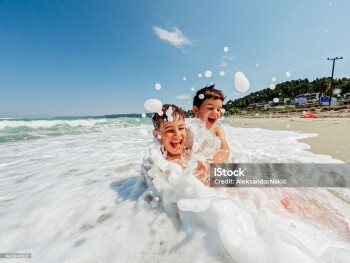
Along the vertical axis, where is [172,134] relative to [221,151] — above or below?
above

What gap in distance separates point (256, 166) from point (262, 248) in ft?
7.78

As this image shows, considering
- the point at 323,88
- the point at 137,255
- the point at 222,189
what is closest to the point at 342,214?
the point at 222,189

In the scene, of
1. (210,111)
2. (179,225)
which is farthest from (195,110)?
(179,225)

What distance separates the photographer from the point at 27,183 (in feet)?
11.7

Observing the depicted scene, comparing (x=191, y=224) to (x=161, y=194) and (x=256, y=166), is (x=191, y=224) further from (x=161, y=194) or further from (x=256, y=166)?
(x=256, y=166)

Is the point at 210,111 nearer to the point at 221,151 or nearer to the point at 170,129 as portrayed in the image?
the point at 221,151

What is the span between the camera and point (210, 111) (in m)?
3.51

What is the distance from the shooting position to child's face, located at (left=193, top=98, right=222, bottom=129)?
3.47m

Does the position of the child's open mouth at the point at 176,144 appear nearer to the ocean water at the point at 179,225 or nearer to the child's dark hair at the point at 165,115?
the child's dark hair at the point at 165,115

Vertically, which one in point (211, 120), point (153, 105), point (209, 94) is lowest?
point (211, 120)

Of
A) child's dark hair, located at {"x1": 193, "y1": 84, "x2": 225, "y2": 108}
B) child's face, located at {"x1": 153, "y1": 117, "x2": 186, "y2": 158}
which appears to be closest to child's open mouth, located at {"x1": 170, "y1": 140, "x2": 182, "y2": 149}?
child's face, located at {"x1": 153, "y1": 117, "x2": 186, "y2": 158}

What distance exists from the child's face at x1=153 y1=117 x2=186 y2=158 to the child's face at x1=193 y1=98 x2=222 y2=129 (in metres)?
0.92

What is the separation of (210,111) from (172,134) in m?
1.09

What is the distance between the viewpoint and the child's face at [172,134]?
2641 mm
